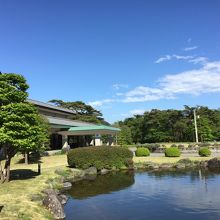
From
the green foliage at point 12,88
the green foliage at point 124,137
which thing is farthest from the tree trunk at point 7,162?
the green foliage at point 124,137

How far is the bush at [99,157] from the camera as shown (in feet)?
92.0

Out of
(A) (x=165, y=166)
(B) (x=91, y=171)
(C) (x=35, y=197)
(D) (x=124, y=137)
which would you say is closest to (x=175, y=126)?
(D) (x=124, y=137)

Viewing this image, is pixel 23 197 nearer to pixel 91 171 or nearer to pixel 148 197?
pixel 148 197

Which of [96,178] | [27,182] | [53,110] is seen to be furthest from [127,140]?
[27,182]

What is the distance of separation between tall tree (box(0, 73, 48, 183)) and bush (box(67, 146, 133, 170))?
9.01 metres

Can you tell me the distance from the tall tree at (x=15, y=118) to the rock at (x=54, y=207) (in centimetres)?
472

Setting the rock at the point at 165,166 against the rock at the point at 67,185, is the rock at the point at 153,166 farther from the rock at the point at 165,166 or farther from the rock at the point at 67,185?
the rock at the point at 67,185

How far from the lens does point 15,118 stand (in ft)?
59.7

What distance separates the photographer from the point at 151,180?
23.0m

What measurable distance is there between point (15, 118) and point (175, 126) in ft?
179

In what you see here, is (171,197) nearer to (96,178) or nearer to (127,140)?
(96,178)

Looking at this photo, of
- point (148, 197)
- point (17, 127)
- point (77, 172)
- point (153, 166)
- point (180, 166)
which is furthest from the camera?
point (153, 166)

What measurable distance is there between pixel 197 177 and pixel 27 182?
11483mm

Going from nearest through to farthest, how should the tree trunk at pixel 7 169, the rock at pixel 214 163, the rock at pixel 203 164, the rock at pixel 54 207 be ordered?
the rock at pixel 54 207, the tree trunk at pixel 7 169, the rock at pixel 214 163, the rock at pixel 203 164
